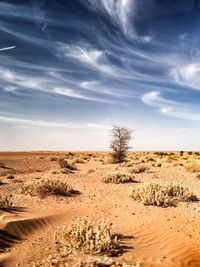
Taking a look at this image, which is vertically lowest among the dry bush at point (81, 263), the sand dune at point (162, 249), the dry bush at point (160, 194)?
the sand dune at point (162, 249)

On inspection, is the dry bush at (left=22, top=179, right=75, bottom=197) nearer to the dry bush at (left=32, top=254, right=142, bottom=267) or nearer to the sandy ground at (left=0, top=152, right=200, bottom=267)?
the sandy ground at (left=0, top=152, right=200, bottom=267)

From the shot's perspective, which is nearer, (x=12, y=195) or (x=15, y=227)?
(x=15, y=227)

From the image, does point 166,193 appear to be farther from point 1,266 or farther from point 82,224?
point 1,266

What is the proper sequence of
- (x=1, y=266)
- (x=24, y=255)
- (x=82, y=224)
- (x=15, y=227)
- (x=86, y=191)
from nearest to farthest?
1. (x=1, y=266)
2. (x=24, y=255)
3. (x=82, y=224)
4. (x=15, y=227)
5. (x=86, y=191)

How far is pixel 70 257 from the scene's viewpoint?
648cm

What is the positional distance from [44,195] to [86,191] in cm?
244

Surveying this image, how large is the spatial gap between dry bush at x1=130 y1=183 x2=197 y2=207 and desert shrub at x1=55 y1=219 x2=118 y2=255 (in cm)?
480

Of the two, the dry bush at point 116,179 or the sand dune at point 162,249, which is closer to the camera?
the sand dune at point 162,249

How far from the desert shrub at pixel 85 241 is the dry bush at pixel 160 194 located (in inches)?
189

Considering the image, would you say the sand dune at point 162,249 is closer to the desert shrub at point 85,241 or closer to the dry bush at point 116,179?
the desert shrub at point 85,241

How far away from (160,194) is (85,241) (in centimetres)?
590

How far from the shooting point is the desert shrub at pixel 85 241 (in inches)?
267

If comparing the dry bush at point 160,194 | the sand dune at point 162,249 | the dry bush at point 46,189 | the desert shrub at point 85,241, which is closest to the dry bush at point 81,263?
the desert shrub at point 85,241

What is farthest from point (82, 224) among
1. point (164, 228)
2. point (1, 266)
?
point (164, 228)
